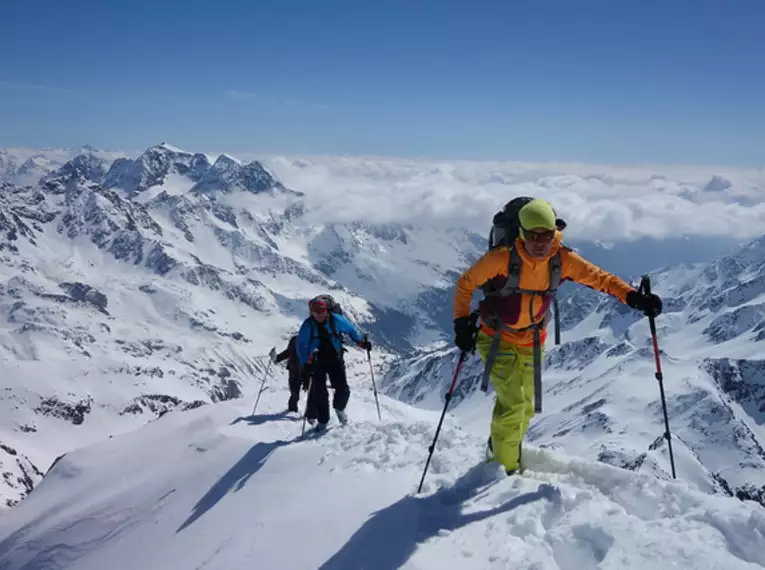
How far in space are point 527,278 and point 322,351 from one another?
24.9ft

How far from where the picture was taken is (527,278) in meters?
9.26

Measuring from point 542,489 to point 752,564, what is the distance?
277 cm

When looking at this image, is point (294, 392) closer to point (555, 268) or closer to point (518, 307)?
point (518, 307)

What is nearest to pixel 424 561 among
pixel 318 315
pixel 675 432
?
pixel 318 315

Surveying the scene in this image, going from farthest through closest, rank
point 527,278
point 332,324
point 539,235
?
1. point 332,324
2. point 527,278
3. point 539,235

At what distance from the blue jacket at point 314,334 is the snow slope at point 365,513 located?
2060mm

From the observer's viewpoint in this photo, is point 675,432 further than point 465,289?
Result: Yes

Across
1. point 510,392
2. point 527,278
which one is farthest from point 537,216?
point 510,392

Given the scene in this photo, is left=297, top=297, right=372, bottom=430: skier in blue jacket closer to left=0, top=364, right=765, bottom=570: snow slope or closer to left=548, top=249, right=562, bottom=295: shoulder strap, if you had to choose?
left=0, top=364, right=765, bottom=570: snow slope

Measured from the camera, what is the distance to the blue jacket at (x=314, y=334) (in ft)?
50.6

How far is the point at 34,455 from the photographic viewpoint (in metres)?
162

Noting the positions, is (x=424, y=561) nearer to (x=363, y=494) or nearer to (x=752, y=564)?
(x=363, y=494)

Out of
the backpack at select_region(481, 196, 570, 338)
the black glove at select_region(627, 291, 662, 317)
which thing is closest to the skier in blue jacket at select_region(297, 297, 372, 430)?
the backpack at select_region(481, 196, 570, 338)

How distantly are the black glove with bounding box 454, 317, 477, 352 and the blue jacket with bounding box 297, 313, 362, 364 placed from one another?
20.6 feet
